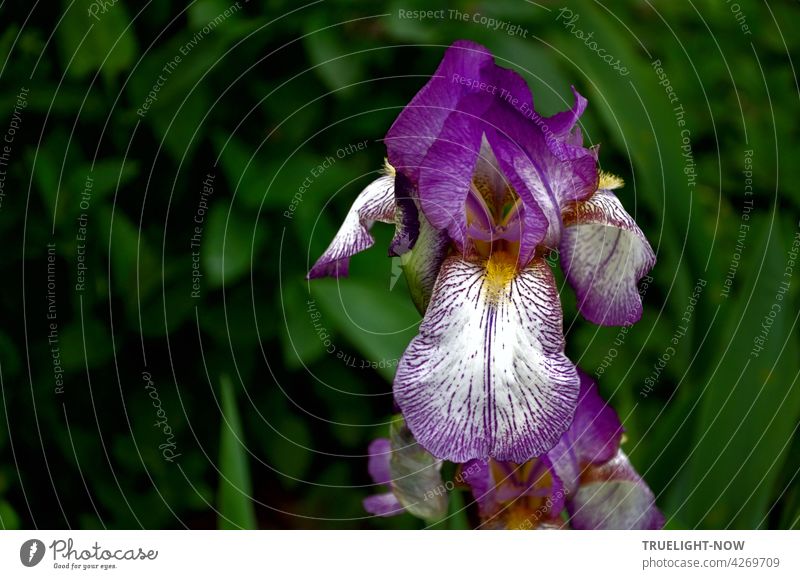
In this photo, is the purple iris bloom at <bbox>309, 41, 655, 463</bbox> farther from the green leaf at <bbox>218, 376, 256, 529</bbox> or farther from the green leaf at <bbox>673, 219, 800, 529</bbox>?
the green leaf at <bbox>673, 219, 800, 529</bbox>

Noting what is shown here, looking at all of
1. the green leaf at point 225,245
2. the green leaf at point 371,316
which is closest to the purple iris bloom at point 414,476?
the green leaf at point 371,316

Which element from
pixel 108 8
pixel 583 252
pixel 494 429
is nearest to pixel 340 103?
pixel 108 8

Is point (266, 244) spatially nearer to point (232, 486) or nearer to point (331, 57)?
point (331, 57)

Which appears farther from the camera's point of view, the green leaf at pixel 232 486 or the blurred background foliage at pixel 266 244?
the blurred background foliage at pixel 266 244

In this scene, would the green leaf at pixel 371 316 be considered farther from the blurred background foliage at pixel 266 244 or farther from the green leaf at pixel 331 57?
the green leaf at pixel 331 57

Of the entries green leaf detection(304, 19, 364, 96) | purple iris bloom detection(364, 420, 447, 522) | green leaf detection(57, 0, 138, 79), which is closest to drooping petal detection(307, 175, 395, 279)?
purple iris bloom detection(364, 420, 447, 522)

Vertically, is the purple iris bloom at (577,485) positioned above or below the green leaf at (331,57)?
below
